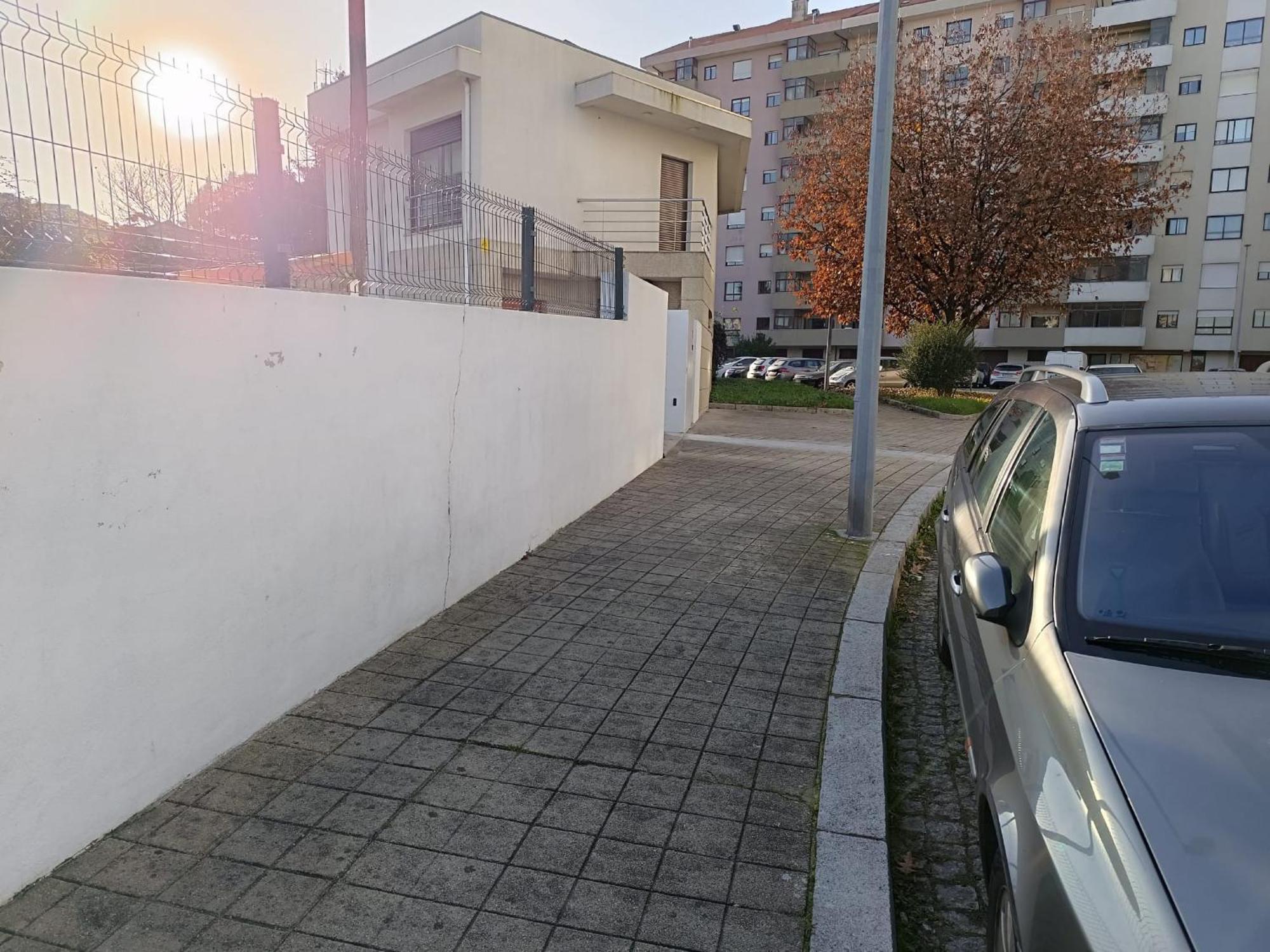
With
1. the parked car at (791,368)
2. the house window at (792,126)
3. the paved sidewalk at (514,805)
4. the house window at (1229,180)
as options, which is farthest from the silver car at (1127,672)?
the house window at (792,126)

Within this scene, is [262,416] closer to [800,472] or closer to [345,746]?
[345,746]

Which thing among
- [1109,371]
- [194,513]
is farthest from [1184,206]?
[194,513]

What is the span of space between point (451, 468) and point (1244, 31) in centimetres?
5531

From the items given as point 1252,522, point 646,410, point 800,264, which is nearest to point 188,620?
point 1252,522

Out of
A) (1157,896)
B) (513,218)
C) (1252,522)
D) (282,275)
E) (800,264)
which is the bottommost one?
(1157,896)

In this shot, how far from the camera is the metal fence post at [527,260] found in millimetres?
6555

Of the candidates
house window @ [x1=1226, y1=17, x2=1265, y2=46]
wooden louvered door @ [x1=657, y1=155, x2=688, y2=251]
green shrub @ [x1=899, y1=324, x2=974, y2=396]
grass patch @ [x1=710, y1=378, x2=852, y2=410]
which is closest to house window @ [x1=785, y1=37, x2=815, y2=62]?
house window @ [x1=1226, y1=17, x2=1265, y2=46]

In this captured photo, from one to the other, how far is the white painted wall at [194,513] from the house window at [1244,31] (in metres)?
54.4

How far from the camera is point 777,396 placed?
2223 cm

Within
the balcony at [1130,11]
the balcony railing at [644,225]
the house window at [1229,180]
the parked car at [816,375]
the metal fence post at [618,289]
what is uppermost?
the balcony at [1130,11]

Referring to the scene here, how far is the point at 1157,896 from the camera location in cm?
152

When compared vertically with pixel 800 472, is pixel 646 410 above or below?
above

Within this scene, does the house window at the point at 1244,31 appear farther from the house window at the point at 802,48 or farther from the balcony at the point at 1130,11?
the house window at the point at 802,48

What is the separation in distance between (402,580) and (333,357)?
55.7 inches
